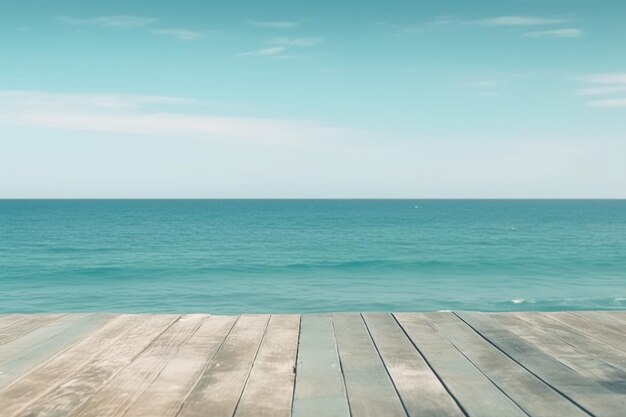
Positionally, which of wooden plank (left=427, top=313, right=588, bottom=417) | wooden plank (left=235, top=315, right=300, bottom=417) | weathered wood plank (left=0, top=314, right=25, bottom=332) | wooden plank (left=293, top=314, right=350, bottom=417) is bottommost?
weathered wood plank (left=0, top=314, right=25, bottom=332)

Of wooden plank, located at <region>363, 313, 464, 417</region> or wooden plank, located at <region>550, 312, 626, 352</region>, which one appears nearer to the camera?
wooden plank, located at <region>363, 313, 464, 417</region>

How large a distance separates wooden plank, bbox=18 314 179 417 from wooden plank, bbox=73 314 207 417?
42 mm

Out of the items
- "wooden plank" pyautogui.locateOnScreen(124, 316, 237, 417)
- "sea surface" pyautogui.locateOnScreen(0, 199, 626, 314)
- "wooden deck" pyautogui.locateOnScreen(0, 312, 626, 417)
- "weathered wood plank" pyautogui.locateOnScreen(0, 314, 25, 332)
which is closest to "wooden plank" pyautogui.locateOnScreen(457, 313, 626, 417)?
"wooden deck" pyautogui.locateOnScreen(0, 312, 626, 417)

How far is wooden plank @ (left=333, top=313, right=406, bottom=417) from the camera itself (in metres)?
2.52

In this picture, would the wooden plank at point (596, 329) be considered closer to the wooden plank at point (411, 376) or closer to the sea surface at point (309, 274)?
the wooden plank at point (411, 376)

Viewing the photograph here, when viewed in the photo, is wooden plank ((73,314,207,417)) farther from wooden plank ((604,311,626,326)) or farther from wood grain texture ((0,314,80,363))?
wooden plank ((604,311,626,326))

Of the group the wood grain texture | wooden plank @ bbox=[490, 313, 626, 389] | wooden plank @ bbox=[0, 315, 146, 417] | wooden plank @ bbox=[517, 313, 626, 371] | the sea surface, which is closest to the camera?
wooden plank @ bbox=[0, 315, 146, 417]

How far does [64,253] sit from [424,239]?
25242mm

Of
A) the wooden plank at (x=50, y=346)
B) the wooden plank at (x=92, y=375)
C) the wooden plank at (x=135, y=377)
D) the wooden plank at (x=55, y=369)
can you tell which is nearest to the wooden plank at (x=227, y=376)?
the wooden plank at (x=135, y=377)

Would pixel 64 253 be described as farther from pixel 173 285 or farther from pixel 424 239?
pixel 424 239

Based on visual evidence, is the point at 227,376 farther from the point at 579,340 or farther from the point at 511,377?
the point at 579,340

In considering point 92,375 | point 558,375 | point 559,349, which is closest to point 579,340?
point 559,349

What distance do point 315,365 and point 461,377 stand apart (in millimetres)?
764

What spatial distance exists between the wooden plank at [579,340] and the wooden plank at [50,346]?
3.13 meters
